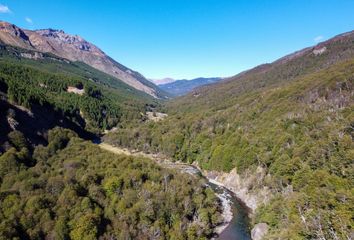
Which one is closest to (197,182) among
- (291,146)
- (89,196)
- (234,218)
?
(234,218)

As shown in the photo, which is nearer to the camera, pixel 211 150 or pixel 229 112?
pixel 211 150

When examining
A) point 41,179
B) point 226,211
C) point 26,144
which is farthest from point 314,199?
point 26,144

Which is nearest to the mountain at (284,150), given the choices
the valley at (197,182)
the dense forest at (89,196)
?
the valley at (197,182)

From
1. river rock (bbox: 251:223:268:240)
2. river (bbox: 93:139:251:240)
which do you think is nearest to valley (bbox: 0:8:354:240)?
river rock (bbox: 251:223:268:240)

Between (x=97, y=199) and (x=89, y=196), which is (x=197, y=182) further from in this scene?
(x=89, y=196)

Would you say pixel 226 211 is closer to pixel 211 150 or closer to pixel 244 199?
pixel 244 199

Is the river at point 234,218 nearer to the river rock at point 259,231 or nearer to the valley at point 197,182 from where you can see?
the valley at point 197,182
